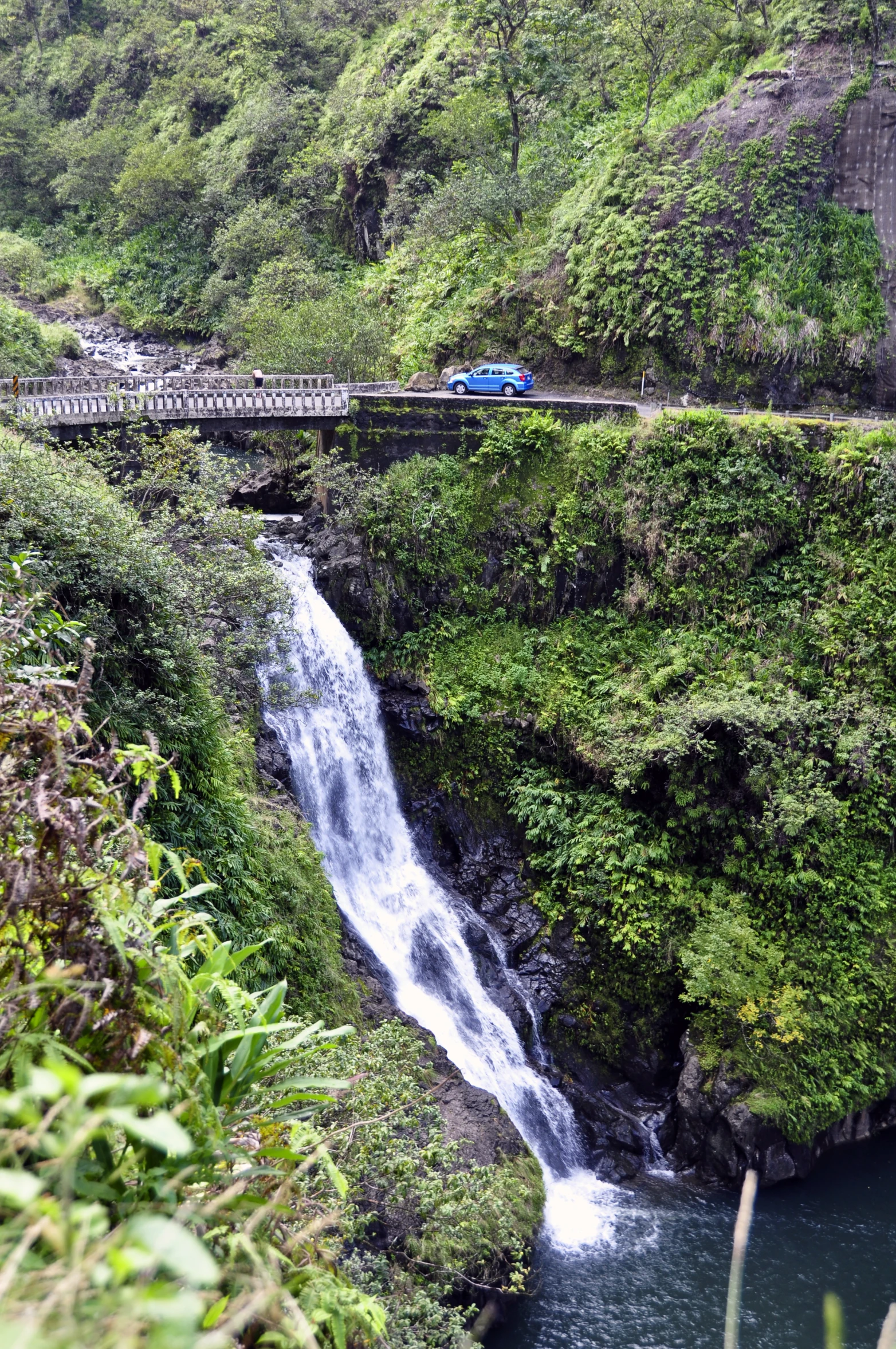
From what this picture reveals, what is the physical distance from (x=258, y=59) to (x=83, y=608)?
1630 inches

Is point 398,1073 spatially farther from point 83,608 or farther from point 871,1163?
point 871,1163

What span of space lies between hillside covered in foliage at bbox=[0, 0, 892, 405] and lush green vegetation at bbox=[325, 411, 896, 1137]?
202 inches

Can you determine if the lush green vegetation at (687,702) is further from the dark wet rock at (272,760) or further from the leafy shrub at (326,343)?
the leafy shrub at (326,343)

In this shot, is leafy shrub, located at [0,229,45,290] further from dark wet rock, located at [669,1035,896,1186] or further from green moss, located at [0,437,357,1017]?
dark wet rock, located at [669,1035,896,1186]

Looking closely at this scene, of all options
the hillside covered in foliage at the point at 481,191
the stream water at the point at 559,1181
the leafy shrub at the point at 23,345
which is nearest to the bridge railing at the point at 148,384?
the hillside covered in foliage at the point at 481,191

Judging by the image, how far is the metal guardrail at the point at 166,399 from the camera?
16.4 meters

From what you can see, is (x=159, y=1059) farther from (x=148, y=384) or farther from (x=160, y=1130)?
(x=148, y=384)

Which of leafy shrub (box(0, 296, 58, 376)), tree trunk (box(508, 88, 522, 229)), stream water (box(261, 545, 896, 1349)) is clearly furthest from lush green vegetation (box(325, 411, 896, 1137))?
leafy shrub (box(0, 296, 58, 376))

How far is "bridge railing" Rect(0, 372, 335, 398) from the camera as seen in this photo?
59.2ft

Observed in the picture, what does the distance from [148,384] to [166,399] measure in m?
3.60

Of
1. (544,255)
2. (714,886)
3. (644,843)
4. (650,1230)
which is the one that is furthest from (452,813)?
(544,255)

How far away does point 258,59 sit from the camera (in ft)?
131

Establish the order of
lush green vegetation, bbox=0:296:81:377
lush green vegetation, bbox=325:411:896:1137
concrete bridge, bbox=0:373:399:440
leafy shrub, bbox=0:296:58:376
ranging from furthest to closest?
leafy shrub, bbox=0:296:58:376, lush green vegetation, bbox=0:296:81:377, concrete bridge, bbox=0:373:399:440, lush green vegetation, bbox=325:411:896:1137

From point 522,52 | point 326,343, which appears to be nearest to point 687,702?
point 326,343
